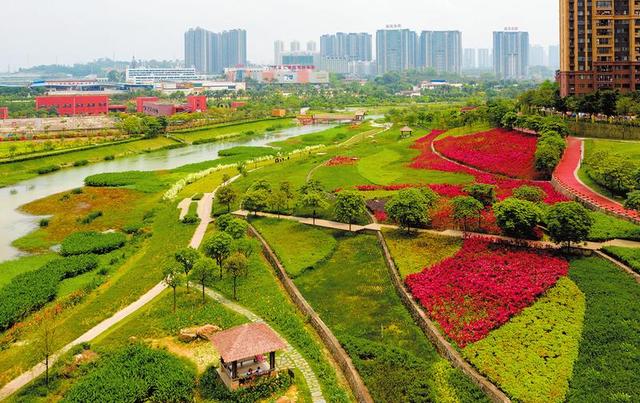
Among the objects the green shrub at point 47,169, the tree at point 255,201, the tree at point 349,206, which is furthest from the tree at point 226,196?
the green shrub at point 47,169

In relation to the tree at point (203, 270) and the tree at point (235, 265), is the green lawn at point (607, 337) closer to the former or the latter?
the tree at point (235, 265)

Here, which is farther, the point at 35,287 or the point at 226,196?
the point at 226,196

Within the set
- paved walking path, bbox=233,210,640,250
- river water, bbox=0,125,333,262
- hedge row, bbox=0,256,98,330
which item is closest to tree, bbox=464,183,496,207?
paved walking path, bbox=233,210,640,250

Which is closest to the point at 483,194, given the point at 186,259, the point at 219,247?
the point at 219,247

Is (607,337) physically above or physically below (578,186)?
below

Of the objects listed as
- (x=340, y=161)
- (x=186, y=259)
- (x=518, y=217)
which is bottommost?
(x=186, y=259)

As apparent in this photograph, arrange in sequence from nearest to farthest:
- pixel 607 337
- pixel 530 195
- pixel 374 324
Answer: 1. pixel 607 337
2. pixel 374 324
3. pixel 530 195

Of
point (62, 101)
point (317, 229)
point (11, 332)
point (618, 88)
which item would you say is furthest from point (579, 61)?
point (62, 101)

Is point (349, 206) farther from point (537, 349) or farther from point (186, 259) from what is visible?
point (537, 349)
